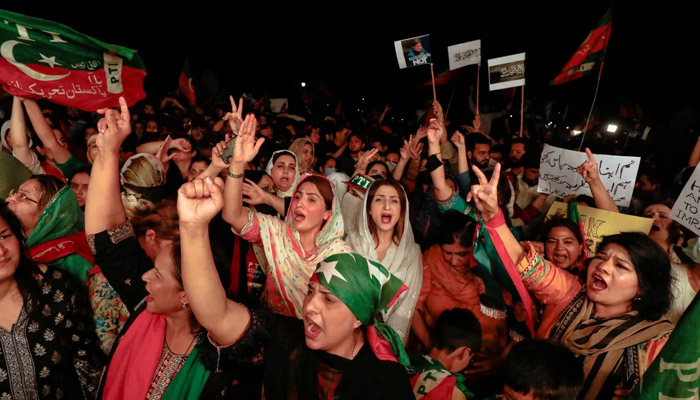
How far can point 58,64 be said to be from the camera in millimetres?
2805

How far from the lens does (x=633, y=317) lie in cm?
183

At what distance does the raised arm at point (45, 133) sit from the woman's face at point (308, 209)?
2.03 m

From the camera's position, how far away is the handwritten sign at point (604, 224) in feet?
8.94

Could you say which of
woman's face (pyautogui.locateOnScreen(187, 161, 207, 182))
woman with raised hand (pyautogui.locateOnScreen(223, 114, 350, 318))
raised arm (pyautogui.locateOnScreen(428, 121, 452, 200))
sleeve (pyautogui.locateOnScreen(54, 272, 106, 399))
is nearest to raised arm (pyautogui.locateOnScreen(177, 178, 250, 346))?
sleeve (pyautogui.locateOnScreen(54, 272, 106, 399))

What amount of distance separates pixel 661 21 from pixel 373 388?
1824cm

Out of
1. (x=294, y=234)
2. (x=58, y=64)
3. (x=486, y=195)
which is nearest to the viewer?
(x=486, y=195)

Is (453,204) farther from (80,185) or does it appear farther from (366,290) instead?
(80,185)

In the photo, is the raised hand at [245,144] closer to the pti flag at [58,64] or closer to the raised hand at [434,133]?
the pti flag at [58,64]

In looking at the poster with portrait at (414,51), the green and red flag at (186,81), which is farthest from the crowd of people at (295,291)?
the green and red flag at (186,81)

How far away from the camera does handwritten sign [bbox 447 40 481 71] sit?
18.9 feet

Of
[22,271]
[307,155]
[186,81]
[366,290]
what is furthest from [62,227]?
[186,81]

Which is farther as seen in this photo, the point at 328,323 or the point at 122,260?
the point at 122,260

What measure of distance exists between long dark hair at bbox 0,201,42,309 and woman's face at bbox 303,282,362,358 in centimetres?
120

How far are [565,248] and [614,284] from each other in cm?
86
